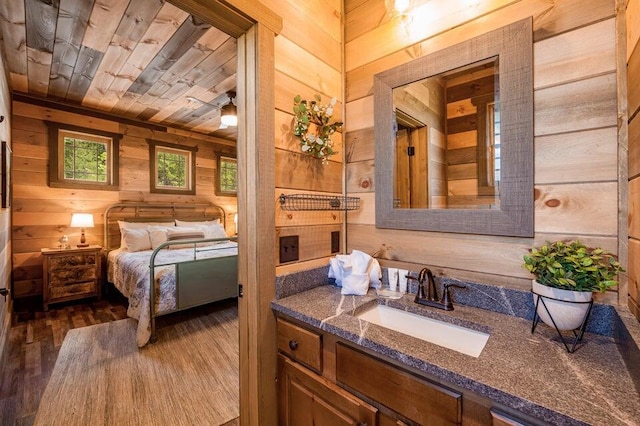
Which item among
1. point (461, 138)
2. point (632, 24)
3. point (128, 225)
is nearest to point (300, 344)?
point (461, 138)

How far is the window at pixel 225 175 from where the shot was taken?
5230 millimetres

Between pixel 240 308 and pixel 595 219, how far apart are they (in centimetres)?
144

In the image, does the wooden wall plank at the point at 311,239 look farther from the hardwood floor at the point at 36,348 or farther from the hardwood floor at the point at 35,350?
the hardwood floor at the point at 35,350

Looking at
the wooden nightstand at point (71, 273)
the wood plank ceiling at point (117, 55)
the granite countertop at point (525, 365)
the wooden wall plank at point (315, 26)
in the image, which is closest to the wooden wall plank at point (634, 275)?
the granite countertop at point (525, 365)

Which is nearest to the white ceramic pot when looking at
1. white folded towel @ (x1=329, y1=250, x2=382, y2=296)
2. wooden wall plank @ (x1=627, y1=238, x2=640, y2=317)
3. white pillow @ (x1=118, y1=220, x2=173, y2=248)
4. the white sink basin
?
wooden wall plank @ (x1=627, y1=238, x2=640, y2=317)

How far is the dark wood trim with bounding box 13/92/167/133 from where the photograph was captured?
3492 millimetres

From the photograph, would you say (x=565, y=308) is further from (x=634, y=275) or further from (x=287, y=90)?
(x=287, y=90)

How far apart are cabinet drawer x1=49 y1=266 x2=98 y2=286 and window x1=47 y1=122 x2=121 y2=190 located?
3.77 feet

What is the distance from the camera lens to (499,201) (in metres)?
1.14

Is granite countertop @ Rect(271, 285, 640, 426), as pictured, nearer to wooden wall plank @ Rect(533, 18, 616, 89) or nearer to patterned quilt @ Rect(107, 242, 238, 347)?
wooden wall plank @ Rect(533, 18, 616, 89)

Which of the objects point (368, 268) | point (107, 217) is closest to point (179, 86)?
point (107, 217)

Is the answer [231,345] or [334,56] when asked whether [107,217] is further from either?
[334,56]

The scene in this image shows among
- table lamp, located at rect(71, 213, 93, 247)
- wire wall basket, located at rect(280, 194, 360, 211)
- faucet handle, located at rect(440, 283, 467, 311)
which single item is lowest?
faucet handle, located at rect(440, 283, 467, 311)

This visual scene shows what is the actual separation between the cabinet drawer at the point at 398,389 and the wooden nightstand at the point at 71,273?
4.06 meters
